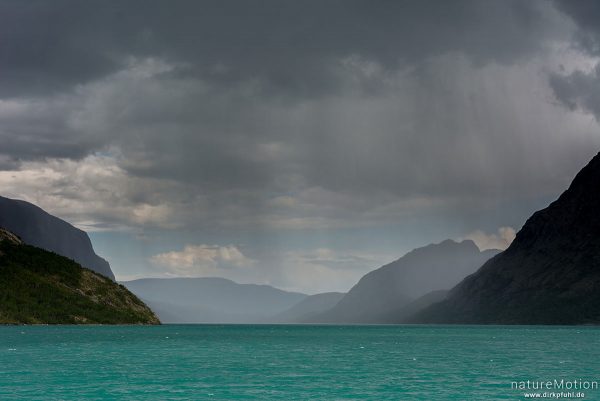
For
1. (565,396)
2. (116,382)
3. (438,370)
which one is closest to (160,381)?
(116,382)

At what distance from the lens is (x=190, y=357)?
128 m

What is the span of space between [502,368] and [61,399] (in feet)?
222

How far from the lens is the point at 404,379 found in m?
86.7

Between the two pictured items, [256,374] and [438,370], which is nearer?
[256,374]

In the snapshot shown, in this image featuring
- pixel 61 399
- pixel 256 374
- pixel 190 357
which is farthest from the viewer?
pixel 190 357

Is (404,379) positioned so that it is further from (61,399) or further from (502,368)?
(61,399)

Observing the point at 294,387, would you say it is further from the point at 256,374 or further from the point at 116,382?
the point at 116,382

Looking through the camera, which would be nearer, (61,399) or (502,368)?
(61,399)

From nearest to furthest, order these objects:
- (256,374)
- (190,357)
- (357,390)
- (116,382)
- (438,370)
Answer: (357,390) → (116,382) → (256,374) → (438,370) → (190,357)

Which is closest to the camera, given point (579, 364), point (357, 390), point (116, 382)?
point (357, 390)

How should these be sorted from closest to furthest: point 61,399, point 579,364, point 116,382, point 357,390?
point 61,399, point 357,390, point 116,382, point 579,364

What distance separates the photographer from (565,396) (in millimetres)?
68438

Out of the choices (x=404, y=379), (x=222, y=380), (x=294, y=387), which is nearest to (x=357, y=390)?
(x=294, y=387)

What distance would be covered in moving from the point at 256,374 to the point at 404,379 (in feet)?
70.5
